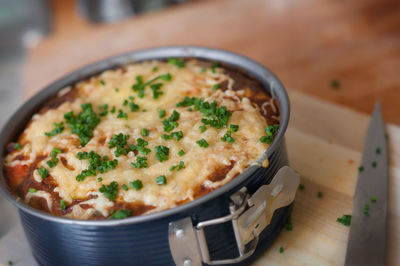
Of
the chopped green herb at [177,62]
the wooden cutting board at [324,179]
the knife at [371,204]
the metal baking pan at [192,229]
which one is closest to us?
the metal baking pan at [192,229]

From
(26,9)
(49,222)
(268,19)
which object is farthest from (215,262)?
(26,9)

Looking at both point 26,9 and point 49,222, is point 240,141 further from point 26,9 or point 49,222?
point 26,9

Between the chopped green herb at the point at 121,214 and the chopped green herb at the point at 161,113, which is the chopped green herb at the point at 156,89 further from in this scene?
the chopped green herb at the point at 121,214

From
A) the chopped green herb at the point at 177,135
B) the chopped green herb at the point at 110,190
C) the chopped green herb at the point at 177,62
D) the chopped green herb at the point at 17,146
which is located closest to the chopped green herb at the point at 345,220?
the chopped green herb at the point at 177,135

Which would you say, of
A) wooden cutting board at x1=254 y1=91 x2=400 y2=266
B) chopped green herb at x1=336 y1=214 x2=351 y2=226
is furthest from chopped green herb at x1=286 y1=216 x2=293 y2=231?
chopped green herb at x1=336 y1=214 x2=351 y2=226

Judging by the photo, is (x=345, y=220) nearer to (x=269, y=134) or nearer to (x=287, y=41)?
(x=269, y=134)

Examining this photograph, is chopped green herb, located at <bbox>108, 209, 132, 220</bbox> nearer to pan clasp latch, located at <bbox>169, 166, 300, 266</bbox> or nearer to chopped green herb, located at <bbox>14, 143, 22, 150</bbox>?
pan clasp latch, located at <bbox>169, 166, 300, 266</bbox>
